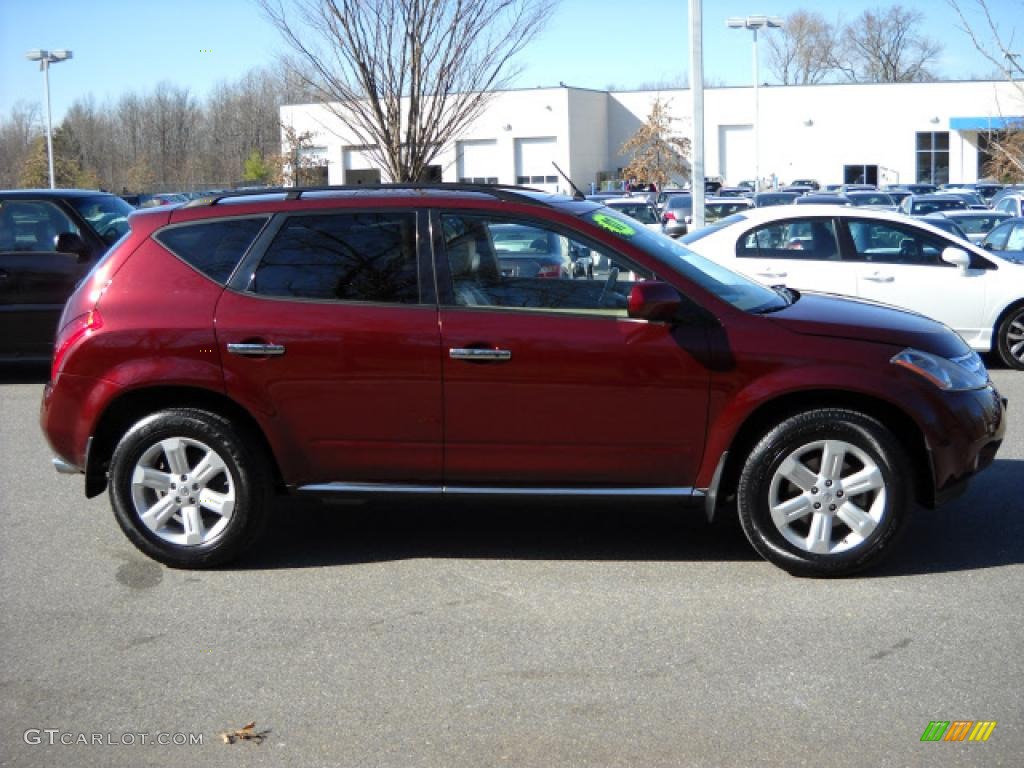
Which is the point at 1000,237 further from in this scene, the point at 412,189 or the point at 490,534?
the point at 412,189

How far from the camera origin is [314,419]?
19.0 feet

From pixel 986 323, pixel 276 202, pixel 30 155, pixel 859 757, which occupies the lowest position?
pixel 859 757

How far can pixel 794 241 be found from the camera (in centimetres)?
1195

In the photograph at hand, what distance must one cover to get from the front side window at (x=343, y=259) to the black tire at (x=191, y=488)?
2.50 ft

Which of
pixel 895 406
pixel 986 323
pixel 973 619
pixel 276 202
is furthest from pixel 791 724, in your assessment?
pixel 986 323

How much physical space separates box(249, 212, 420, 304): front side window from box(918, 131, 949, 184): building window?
65004mm

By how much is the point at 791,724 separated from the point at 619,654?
85 cm

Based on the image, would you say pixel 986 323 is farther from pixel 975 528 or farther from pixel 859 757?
pixel 859 757

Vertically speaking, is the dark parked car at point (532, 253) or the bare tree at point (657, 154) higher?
the bare tree at point (657, 154)

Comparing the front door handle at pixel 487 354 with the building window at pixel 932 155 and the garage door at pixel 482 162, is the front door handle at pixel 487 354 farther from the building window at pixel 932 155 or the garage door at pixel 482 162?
the building window at pixel 932 155

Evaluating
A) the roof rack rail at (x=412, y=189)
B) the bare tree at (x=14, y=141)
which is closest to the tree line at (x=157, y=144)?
the bare tree at (x=14, y=141)

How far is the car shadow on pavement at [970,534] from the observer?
582 cm

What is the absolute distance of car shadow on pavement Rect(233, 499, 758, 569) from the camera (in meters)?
6.12

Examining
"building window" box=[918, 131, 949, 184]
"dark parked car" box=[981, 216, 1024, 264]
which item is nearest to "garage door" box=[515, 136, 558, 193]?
"building window" box=[918, 131, 949, 184]
